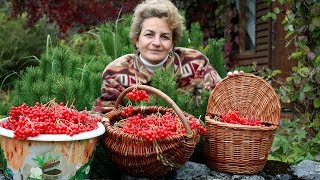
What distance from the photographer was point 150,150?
7.89ft

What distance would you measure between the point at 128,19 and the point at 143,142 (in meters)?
2.23

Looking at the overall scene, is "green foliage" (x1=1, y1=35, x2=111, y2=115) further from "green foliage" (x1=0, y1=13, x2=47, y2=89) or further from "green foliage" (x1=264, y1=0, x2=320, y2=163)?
"green foliage" (x1=0, y1=13, x2=47, y2=89)

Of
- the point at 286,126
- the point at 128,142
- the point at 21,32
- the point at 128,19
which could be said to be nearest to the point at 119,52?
the point at 128,19

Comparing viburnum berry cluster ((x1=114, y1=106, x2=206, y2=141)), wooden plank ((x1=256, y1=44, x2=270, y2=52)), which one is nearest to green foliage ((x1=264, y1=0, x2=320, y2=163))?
viburnum berry cluster ((x1=114, y1=106, x2=206, y2=141))

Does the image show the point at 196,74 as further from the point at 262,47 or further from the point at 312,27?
the point at 262,47

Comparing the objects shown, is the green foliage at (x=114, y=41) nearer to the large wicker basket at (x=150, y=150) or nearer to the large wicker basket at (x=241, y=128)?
the large wicker basket at (x=241, y=128)

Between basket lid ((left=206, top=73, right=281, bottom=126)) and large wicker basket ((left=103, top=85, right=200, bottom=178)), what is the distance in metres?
0.45

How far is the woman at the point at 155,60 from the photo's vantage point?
10.4ft

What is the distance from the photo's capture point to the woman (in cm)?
317

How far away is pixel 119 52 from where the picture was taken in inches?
162

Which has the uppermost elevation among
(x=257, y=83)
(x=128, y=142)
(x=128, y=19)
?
(x=128, y=19)

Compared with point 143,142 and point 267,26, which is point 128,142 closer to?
point 143,142

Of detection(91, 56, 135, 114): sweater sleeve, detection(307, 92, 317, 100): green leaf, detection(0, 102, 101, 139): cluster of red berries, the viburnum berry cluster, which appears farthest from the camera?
detection(307, 92, 317, 100): green leaf

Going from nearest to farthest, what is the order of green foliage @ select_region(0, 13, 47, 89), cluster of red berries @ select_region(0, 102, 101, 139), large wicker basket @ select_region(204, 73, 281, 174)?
cluster of red berries @ select_region(0, 102, 101, 139) < large wicker basket @ select_region(204, 73, 281, 174) < green foliage @ select_region(0, 13, 47, 89)
